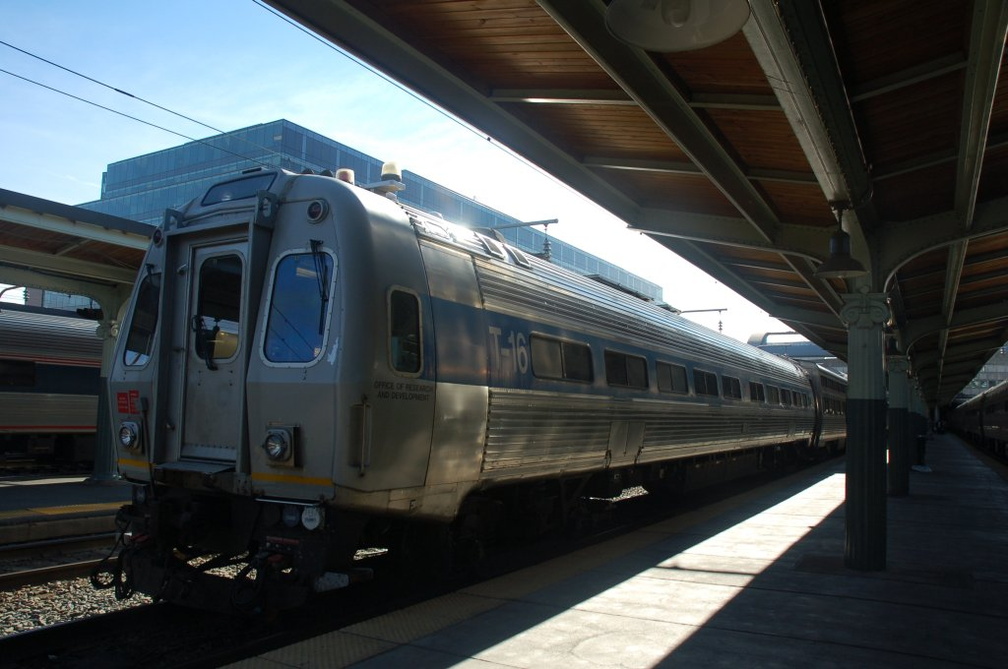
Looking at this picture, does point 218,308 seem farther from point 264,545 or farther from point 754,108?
point 754,108

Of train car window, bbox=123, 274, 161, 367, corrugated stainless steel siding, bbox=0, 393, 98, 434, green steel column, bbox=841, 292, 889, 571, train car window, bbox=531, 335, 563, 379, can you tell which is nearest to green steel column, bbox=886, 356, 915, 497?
green steel column, bbox=841, 292, 889, 571

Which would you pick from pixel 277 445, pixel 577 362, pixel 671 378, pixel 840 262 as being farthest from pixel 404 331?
pixel 671 378

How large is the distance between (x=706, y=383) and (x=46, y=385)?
1557cm

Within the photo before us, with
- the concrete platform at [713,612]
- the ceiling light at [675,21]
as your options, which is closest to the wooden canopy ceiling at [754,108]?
the ceiling light at [675,21]

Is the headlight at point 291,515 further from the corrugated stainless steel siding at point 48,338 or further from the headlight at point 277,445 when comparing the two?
the corrugated stainless steel siding at point 48,338

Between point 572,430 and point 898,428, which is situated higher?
point 572,430

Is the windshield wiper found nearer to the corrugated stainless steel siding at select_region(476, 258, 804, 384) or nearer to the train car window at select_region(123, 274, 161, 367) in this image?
the corrugated stainless steel siding at select_region(476, 258, 804, 384)

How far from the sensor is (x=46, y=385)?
1850 centimetres

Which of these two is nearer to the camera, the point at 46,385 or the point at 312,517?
the point at 312,517

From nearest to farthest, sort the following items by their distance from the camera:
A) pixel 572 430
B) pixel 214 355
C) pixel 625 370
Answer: pixel 214 355, pixel 572 430, pixel 625 370

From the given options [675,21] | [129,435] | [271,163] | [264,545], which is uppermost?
[271,163]

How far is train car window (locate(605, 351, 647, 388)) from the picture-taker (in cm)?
912

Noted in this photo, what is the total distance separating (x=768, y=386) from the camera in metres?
17.3

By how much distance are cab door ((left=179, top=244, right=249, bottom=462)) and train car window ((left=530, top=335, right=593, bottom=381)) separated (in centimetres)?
279
